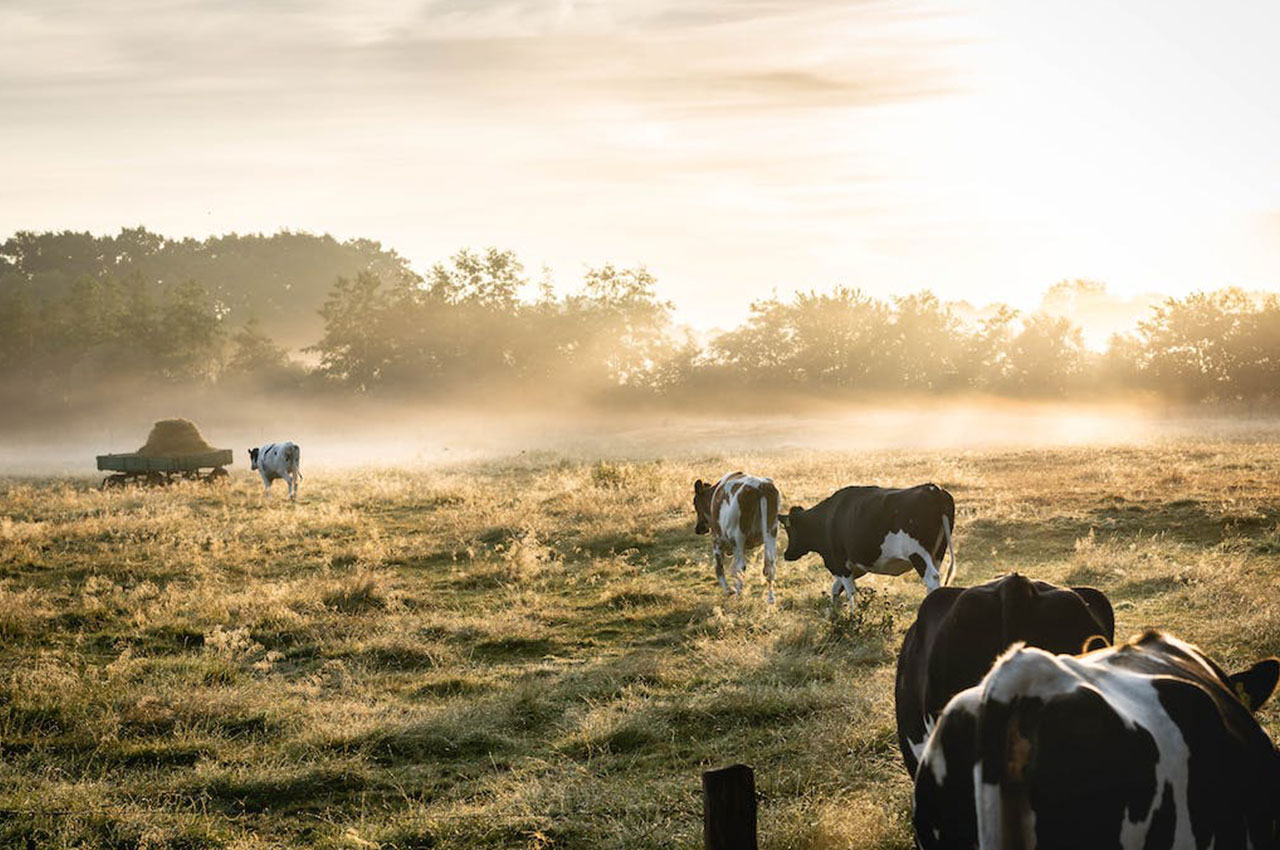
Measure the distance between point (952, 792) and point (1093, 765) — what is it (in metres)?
0.50

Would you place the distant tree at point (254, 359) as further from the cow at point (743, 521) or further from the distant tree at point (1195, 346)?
the cow at point (743, 521)

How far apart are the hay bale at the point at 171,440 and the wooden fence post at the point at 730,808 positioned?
3321cm

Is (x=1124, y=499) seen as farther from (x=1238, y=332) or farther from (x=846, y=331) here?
(x=846, y=331)

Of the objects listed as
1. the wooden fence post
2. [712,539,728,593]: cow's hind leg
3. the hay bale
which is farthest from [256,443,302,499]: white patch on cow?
the wooden fence post

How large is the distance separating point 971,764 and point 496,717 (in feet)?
19.7

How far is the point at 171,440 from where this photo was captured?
34.4m

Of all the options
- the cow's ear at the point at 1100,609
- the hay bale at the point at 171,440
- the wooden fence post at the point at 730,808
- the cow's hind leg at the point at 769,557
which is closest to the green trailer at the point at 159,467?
the hay bale at the point at 171,440

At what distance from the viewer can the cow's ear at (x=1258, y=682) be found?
4.28m

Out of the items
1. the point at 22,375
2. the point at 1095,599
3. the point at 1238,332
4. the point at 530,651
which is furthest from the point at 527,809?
the point at 22,375

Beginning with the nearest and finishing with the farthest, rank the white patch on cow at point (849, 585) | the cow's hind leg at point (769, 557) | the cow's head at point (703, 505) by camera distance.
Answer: the white patch on cow at point (849, 585), the cow's hind leg at point (769, 557), the cow's head at point (703, 505)

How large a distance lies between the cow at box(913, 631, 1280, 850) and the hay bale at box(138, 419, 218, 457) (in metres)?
34.0

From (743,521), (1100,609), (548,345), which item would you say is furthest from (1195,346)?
(1100,609)

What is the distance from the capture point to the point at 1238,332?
177ft

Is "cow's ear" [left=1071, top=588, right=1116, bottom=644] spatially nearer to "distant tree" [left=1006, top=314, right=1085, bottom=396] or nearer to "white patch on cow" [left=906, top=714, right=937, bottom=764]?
"white patch on cow" [left=906, top=714, right=937, bottom=764]
